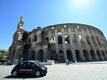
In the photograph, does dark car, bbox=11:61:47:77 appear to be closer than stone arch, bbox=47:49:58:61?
Yes

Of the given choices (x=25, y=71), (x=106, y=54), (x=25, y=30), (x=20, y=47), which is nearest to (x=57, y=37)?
(x=20, y=47)

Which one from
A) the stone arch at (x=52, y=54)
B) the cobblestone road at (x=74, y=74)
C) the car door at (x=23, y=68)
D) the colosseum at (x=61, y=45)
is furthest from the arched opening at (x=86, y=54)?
the car door at (x=23, y=68)

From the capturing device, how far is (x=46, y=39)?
39188mm

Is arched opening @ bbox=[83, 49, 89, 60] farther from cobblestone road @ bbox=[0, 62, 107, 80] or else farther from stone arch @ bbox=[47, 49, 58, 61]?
cobblestone road @ bbox=[0, 62, 107, 80]

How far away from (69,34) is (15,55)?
800 inches

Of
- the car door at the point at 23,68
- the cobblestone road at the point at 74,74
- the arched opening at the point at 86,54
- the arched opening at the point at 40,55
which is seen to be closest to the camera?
the cobblestone road at the point at 74,74

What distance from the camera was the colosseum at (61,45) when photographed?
34531 mm

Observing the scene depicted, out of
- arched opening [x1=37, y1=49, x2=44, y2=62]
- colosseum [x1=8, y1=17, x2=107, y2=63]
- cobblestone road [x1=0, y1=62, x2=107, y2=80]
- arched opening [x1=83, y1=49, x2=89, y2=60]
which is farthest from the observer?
arched opening [x1=37, y1=49, x2=44, y2=62]

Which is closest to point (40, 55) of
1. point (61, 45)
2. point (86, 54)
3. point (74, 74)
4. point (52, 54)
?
point (52, 54)

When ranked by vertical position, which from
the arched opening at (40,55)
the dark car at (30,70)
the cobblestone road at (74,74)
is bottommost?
the cobblestone road at (74,74)

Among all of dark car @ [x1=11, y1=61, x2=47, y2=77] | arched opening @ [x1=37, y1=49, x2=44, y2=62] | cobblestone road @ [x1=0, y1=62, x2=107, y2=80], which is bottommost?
cobblestone road @ [x1=0, y1=62, x2=107, y2=80]

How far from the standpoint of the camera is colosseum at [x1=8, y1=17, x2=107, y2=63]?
34.5 metres

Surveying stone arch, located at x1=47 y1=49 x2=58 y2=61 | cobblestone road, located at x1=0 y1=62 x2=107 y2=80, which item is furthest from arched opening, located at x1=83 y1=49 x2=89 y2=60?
cobblestone road, located at x1=0 y1=62 x2=107 y2=80

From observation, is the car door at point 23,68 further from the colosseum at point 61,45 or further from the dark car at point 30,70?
the colosseum at point 61,45
